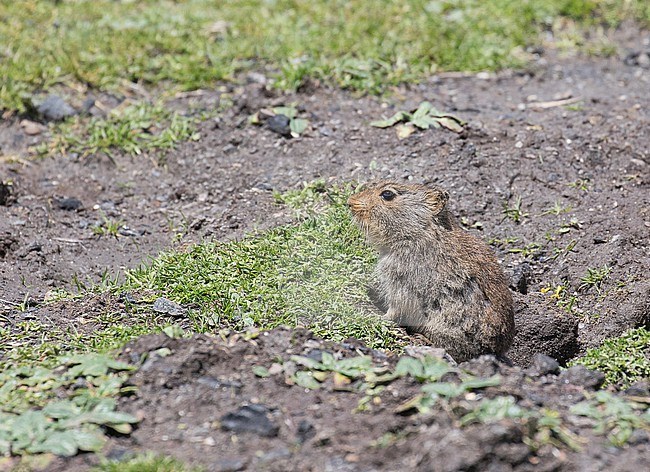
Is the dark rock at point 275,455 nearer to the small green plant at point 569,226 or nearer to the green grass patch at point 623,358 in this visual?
the green grass patch at point 623,358

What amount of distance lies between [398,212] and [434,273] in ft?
1.74

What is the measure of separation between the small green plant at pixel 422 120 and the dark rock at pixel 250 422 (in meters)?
3.89

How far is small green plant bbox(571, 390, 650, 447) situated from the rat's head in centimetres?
203

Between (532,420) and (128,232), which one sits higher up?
(532,420)

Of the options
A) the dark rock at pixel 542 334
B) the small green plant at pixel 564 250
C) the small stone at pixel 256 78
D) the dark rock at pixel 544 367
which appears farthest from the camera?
the small stone at pixel 256 78

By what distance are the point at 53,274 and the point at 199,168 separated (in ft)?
5.68

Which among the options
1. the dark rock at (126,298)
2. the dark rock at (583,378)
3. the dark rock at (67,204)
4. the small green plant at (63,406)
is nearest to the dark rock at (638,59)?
the dark rock at (583,378)

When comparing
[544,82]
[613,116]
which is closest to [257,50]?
[544,82]

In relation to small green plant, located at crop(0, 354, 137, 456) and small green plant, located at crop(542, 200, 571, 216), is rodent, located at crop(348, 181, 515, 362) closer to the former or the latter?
small green plant, located at crop(542, 200, 571, 216)

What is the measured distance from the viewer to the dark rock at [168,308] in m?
5.72

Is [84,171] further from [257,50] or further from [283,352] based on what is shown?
[283,352]

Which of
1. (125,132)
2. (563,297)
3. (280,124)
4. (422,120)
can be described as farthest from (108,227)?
(563,297)

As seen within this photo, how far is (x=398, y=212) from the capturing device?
20.6 feet

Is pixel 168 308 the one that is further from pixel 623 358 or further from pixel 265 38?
pixel 265 38
